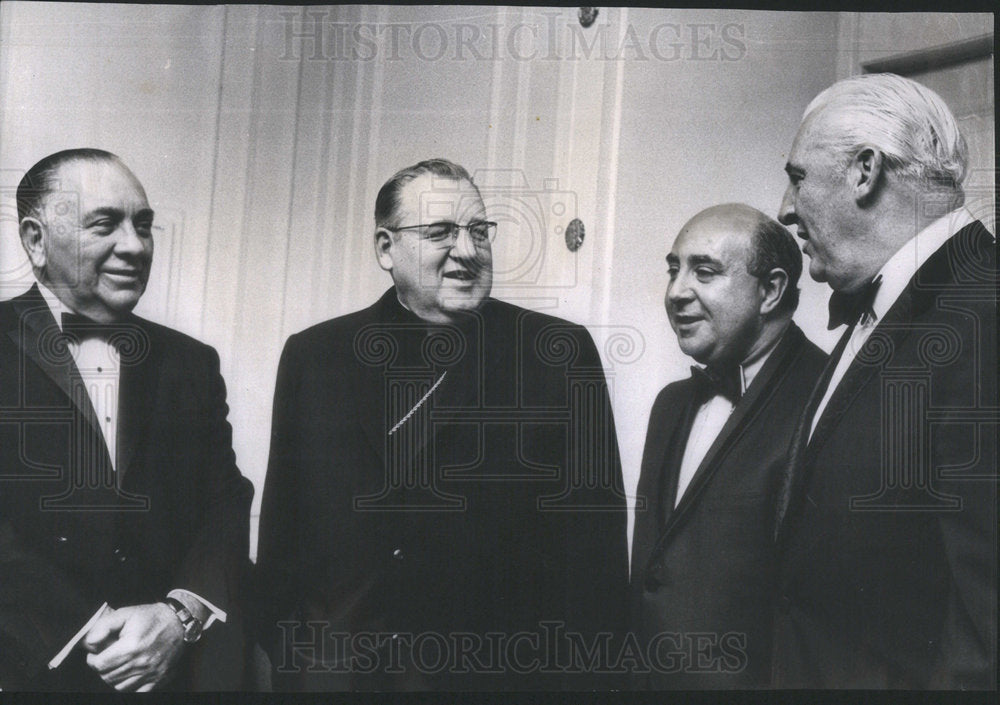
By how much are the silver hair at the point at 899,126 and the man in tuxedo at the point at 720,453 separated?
0.46m

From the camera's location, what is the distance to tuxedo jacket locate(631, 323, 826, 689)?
416 centimetres

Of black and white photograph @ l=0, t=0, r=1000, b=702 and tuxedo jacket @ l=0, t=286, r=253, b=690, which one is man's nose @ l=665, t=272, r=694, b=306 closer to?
black and white photograph @ l=0, t=0, r=1000, b=702

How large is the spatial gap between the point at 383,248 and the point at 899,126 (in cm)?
197

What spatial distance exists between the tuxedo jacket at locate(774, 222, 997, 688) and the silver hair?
27 centimetres

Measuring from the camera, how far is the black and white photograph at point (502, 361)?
165 inches

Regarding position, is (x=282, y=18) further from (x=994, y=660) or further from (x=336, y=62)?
(x=994, y=660)

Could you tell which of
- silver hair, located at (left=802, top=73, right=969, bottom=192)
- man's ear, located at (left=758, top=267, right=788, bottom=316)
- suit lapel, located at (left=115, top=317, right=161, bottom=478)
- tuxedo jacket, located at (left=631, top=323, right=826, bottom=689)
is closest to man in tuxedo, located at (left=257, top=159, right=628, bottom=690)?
tuxedo jacket, located at (left=631, top=323, right=826, bottom=689)

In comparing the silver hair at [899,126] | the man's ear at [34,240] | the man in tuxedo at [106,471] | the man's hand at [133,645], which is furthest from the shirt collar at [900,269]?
the man's ear at [34,240]

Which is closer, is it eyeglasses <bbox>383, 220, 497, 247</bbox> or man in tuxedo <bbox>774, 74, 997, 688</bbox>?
man in tuxedo <bbox>774, 74, 997, 688</bbox>

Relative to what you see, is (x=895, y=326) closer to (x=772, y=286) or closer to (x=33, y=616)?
(x=772, y=286)

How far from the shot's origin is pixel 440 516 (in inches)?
166

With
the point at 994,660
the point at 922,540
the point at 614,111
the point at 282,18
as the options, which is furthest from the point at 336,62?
the point at 994,660

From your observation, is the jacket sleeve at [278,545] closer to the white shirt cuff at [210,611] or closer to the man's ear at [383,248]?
the white shirt cuff at [210,611]

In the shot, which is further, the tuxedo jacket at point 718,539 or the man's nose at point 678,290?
the man's nose at point 678,290
